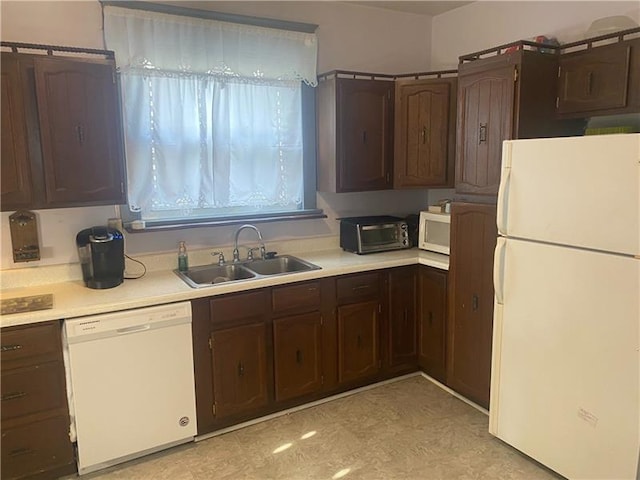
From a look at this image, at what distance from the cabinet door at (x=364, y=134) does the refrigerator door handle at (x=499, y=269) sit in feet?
3.87

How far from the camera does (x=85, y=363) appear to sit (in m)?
2.31

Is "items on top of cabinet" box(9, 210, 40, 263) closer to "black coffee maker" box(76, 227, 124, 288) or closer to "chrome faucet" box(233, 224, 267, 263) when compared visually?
"black coffee maker" box(76, 227, 124, 288)

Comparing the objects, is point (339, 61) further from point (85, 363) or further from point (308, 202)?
point (85, 363)

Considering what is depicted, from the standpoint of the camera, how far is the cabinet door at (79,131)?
2342mm

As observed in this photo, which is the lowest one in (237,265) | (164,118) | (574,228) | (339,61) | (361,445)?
(361,445)

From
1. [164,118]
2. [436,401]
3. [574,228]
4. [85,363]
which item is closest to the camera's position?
[574,228]

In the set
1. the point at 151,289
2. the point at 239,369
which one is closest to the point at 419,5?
the point at 151,289

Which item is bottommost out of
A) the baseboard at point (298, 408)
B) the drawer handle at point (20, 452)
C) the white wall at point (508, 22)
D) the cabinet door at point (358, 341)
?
the baseboard at point (298, 408)

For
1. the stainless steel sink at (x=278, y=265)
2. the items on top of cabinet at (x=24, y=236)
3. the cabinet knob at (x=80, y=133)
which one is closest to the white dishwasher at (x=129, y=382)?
the items on top of cabinet at (x=24, y=236)

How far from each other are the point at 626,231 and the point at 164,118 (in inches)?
98.2

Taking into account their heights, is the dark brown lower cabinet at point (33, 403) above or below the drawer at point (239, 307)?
below

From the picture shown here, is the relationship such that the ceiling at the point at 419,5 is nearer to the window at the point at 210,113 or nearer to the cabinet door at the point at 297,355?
the window at the point at 210,113

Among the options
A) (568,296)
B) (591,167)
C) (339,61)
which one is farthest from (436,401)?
(339,61)

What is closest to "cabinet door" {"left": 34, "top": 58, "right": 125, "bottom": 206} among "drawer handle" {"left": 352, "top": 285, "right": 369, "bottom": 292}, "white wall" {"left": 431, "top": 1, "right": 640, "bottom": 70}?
"drawer handle" {"left": 352, "top": 285, "right": 369, "bottom": 292}
